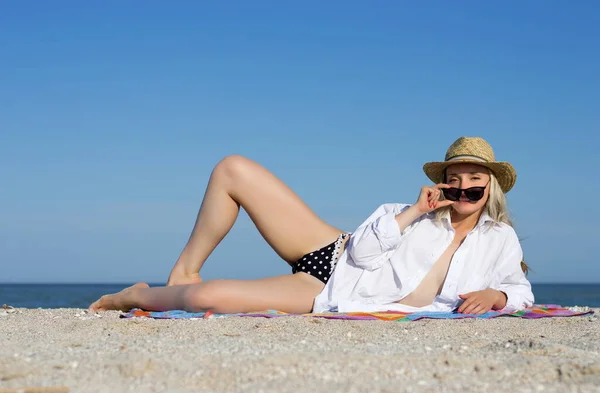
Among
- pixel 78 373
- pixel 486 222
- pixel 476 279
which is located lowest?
pixel 78 373

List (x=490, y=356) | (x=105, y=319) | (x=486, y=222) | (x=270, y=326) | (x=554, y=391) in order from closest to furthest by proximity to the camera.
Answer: (x=554, y=391), (x=490, y=356), (x=270, y=326), (x=105, y=319), (x=486, y=222)

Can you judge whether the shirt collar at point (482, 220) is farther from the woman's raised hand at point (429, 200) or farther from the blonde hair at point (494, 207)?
the woman's raised hand at point (429, 200)

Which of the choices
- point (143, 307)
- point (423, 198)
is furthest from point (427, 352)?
point (143, 307)

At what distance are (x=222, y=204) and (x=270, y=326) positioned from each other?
4.23 feet

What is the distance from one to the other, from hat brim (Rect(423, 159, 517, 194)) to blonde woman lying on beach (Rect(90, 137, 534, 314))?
0.02 meters

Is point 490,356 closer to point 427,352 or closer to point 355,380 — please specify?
point 427,352

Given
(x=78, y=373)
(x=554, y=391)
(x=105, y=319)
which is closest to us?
(x=554, y=391)

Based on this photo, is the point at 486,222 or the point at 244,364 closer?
the point at 244,364

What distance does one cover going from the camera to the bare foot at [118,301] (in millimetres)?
5270

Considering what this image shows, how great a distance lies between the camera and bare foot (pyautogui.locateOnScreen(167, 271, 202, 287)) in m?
5.33

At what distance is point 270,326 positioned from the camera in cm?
420

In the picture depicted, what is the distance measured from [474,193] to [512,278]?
27.3 inches

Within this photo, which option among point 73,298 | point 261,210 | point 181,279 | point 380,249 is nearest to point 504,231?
point 380,249

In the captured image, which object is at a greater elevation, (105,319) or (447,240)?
(447,240)
